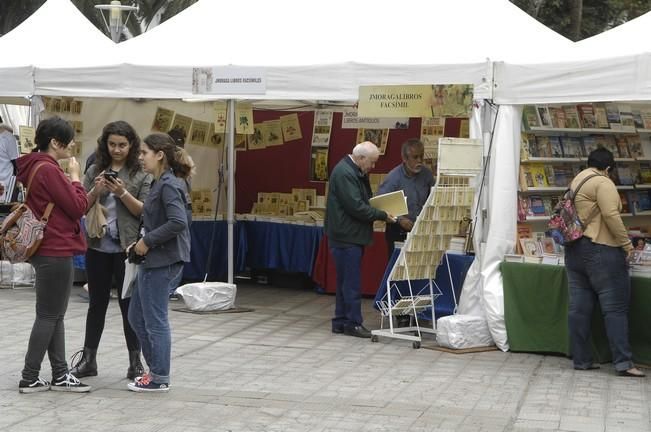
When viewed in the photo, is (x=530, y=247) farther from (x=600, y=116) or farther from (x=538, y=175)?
(x=600, y=116)

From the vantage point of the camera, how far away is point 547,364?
9.40 meters

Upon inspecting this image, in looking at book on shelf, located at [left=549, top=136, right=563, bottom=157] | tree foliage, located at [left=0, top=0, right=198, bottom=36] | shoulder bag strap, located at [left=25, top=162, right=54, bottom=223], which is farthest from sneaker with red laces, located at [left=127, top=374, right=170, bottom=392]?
tree foliage, located at [left=0, top=0, right=198, bottom=36]

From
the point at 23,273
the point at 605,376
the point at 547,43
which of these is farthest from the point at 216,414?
the point at 23,273

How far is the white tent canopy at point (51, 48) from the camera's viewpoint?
12172mm

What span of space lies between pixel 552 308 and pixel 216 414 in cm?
358

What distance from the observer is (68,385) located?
7645 mm

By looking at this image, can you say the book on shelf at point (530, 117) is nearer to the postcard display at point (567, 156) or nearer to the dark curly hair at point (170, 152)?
the postcard display at point (567, 156)

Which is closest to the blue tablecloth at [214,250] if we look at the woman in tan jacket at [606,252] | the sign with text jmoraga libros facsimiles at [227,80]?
the sign with text jmoraga libros facsimiles at [227,80]

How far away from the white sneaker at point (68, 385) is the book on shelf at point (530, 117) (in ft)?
15.3

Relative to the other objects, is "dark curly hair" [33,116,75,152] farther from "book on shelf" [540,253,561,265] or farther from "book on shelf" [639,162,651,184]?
"book on shelf" [639,162,651,184]

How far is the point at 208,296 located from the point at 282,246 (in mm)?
2187

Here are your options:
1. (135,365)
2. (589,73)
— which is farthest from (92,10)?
(135,365)

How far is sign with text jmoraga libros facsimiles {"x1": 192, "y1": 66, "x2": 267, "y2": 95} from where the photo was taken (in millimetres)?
11305

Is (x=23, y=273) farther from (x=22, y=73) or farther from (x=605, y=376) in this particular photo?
(x=605, y=376)
